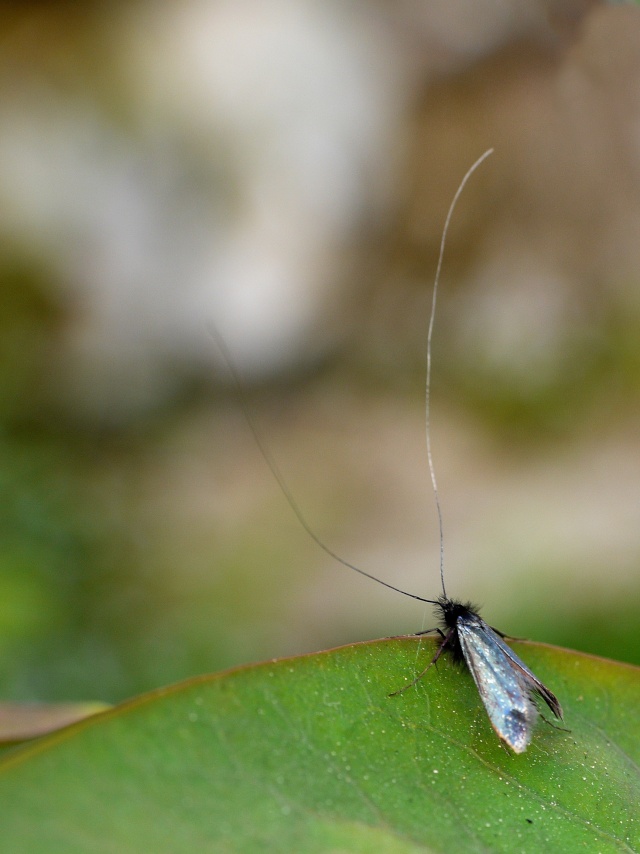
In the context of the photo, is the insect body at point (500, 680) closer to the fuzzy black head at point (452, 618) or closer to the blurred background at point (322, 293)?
the fuzzy black head at point (452, 618)

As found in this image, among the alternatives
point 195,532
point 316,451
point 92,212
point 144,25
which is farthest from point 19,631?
point 144,25

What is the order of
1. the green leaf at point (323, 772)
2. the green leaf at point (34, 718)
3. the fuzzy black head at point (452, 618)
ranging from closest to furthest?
→ 1. the green leaf at point (323, 772)
2. the green leaf at point (34, 718)
3. the fuzzy black head at point (452, 618)

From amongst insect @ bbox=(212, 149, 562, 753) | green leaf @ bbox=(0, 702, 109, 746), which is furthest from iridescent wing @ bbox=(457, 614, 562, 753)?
green leaf @ bbox=(0, 702, 109, 746)

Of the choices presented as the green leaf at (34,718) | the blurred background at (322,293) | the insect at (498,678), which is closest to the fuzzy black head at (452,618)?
the insect at (498,678)

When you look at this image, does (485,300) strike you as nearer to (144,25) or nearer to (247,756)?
(144,25)

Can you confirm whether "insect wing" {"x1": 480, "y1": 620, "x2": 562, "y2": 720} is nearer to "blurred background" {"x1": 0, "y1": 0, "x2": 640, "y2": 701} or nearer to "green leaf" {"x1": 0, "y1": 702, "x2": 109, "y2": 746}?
"green leaf" {"x1": 0, "y1": 702, "x2": 109, "y2": 746}
